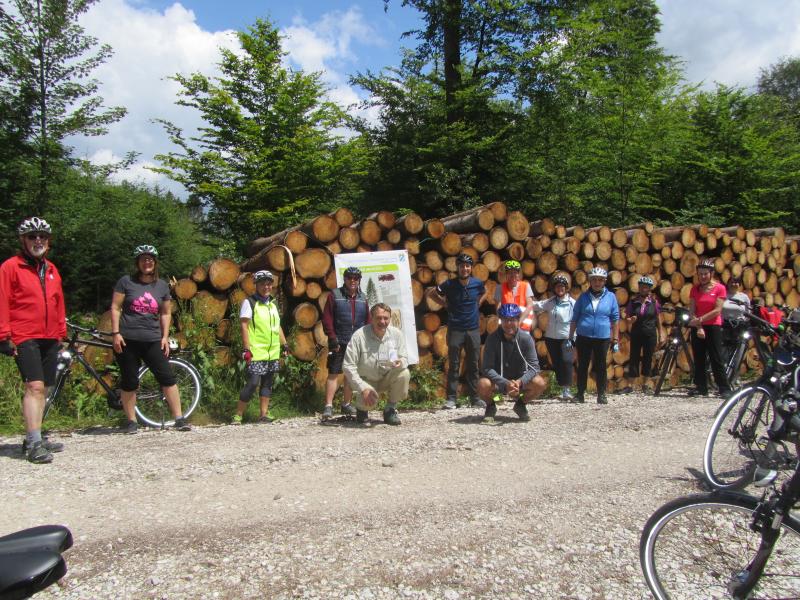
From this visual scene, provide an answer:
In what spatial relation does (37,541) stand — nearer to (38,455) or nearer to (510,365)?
(38,455)

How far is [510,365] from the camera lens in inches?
262

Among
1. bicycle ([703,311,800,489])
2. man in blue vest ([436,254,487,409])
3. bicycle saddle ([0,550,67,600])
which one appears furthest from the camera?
man in blue vest ([436,254,487,409])

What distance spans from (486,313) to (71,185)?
28.1 feet

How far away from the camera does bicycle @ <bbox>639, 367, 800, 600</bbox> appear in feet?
7.84

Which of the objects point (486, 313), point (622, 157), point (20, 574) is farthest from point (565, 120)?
point (20, 574)

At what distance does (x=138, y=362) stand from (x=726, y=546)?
5.39 metres

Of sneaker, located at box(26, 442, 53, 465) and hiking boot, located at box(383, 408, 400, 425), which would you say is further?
hiking boot, located at box(383, 408, 400, 425)

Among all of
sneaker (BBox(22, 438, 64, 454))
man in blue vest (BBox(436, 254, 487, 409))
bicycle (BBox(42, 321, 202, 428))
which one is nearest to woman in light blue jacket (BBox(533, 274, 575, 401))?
man in blue vest (BBox(436, 254, 487, 409))

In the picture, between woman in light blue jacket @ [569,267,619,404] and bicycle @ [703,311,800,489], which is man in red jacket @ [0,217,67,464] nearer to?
bicycle @ [703,311,800,489]

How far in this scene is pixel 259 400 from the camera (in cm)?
717

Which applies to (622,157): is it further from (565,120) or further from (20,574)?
(20,574)

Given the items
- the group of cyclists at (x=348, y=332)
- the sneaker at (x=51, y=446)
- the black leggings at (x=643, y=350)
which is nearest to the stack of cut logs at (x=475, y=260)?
the group of cyclists at (x=348, y=332)

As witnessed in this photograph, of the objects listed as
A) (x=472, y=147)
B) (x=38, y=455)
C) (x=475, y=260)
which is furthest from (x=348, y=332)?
(x=472, y=147)

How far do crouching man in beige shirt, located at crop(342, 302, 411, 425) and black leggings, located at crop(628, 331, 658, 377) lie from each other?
4922mm
